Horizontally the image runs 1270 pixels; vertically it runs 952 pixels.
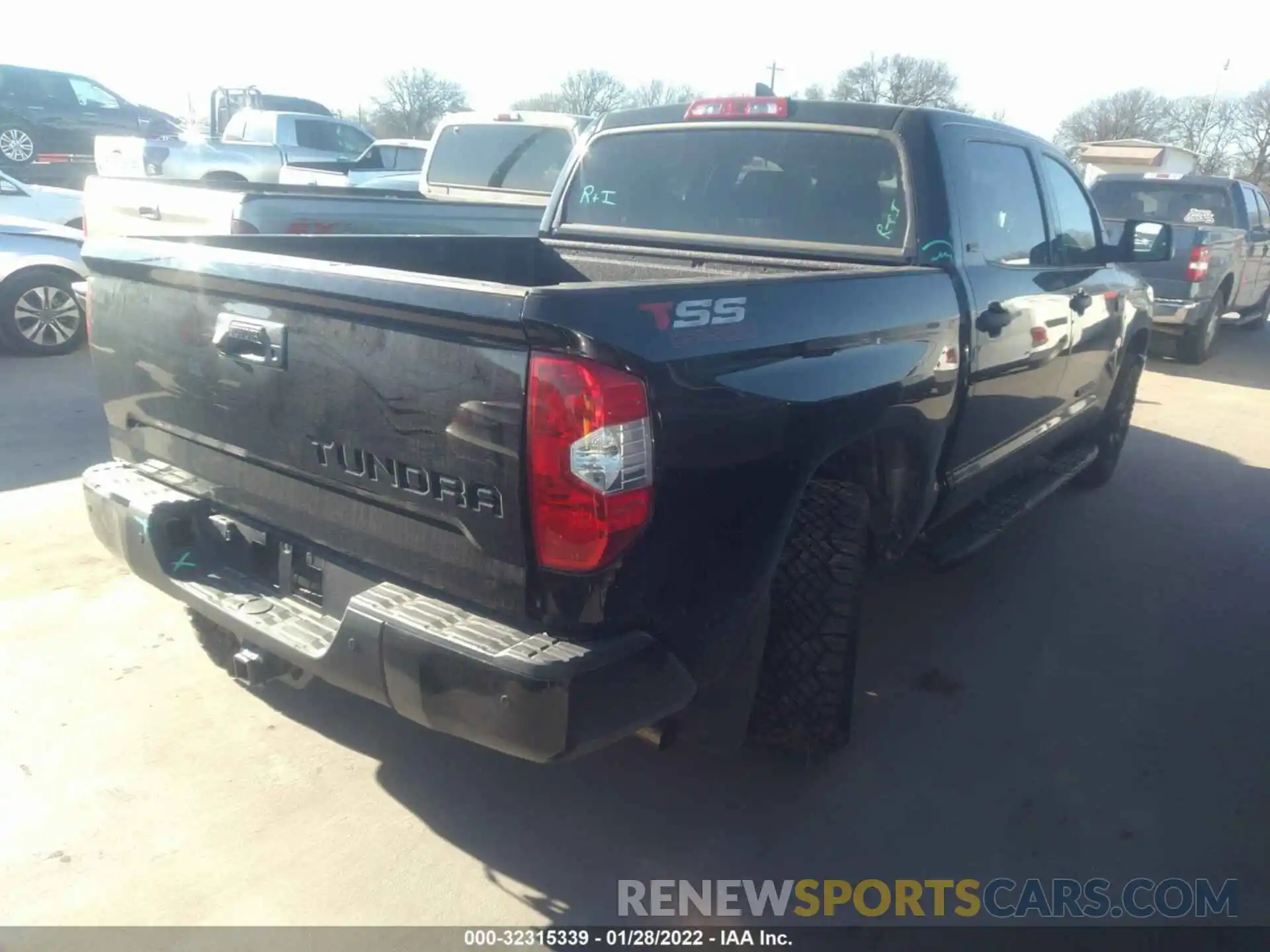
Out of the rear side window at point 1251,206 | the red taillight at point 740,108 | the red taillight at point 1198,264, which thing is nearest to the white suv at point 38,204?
the red taillight at point 740,108

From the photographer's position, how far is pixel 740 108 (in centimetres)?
405

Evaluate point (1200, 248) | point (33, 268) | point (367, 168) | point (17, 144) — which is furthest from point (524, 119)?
point (17, 144)

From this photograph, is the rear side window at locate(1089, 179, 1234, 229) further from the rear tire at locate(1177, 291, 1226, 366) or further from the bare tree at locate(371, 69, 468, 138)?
the bare tree at locate(371, 69, 468, 138)

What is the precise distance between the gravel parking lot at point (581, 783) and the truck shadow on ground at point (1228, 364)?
22.2ft

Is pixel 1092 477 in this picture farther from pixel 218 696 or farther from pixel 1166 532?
pixel 218 696

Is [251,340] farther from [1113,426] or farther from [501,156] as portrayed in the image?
[501,156]

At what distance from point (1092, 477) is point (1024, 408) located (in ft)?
7.17

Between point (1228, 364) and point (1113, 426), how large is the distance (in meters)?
6.54

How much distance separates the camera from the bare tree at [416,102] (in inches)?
1779

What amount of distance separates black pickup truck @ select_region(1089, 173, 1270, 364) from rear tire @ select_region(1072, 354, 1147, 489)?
3.59m

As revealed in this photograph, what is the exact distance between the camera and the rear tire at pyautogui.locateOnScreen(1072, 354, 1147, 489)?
5.93 m

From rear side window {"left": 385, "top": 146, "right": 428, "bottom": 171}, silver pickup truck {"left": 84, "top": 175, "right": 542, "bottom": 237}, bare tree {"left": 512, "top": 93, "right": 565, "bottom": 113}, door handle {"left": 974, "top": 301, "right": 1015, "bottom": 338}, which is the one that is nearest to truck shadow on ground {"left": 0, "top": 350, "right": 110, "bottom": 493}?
silver pickup truck {"left": 84, "top": 175, "right": 542, "bottom": 237}

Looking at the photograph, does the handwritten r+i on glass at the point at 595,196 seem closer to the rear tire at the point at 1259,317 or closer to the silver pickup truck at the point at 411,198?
the silver pickup truck at the point at 411,198

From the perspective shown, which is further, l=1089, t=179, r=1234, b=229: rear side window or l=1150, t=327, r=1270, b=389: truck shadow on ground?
l=1089, t=179, r=1234, b=229: rear side window
